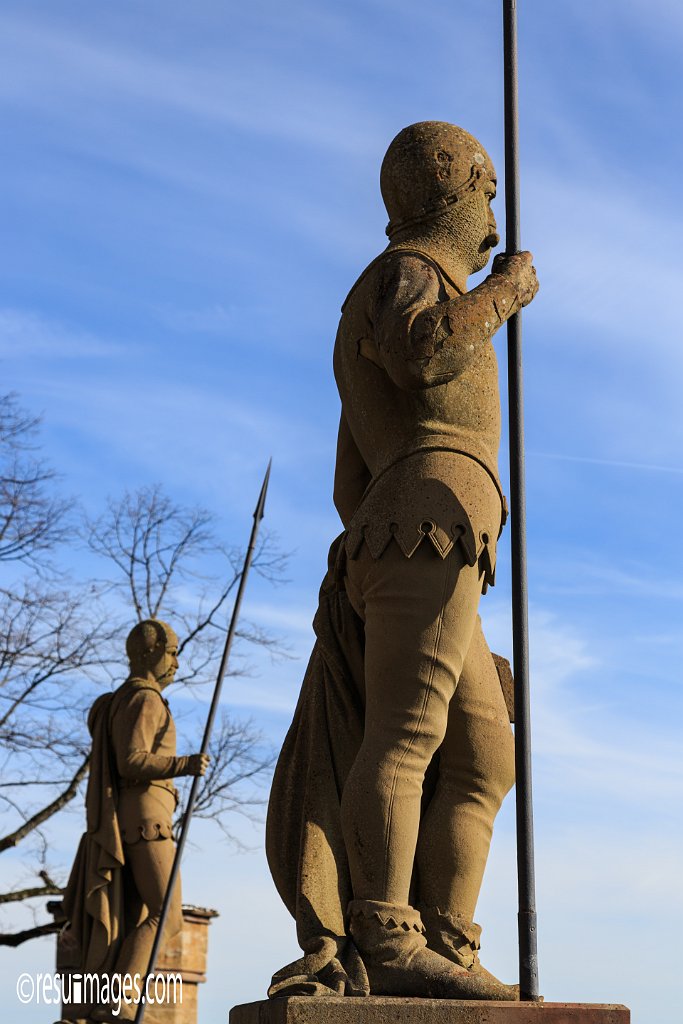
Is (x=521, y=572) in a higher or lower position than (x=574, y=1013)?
higher

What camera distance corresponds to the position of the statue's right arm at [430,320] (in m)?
4.87

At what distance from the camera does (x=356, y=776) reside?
484 cm

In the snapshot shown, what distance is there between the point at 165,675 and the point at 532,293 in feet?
25.9

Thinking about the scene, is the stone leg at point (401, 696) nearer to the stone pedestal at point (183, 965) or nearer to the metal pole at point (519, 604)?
the metal pole at point (519, 604)

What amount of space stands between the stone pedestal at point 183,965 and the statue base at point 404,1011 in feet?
24.7

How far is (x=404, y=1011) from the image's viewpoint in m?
4.40

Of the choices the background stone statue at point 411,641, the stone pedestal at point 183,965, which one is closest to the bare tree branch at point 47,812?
the stone pedestal at point 183,965

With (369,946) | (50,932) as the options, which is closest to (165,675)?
(50,932)

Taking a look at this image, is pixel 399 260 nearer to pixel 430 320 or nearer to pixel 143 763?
pixel 430 320

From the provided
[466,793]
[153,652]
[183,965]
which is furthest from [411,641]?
[183,965]

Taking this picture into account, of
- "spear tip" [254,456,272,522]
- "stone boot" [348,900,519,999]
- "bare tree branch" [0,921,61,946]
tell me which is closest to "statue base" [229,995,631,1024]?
"stone boot" [348,900,519,999]

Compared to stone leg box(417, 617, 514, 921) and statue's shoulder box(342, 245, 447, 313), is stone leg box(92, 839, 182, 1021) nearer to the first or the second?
stone leg box(417, 617, 514, 921)

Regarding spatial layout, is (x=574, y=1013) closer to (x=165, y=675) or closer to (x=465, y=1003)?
(x=465, y=1003)

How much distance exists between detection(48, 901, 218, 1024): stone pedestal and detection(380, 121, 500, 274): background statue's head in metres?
7.71
